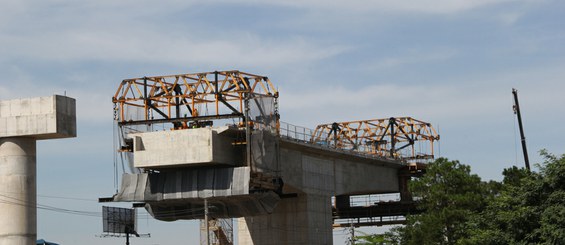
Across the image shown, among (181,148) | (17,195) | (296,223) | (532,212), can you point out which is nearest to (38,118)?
(17,195)

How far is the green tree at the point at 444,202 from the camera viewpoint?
308 feet

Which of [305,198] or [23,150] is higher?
[23,150]

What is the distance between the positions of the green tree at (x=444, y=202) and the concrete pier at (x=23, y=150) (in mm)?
32137

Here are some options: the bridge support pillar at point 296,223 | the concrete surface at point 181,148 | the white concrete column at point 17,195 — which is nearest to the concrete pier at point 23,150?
the white concrete column at point 17,195

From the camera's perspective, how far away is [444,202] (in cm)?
9612

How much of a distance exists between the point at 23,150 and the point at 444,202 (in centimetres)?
3685

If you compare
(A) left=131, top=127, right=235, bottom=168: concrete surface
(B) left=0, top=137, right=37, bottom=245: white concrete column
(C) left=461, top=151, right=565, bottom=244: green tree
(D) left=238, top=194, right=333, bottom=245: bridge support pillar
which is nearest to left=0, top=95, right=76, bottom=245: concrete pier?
(B) left=0, top=137, right=37, bottom=245: white concrete column

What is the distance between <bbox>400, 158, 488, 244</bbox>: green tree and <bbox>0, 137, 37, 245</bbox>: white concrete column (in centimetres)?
3360

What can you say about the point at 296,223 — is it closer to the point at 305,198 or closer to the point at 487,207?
the point at 305,198

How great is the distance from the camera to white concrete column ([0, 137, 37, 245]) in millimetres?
73688

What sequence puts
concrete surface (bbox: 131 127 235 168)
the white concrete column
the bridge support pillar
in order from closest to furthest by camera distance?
the white concrete column < concrete surface (bbox: 131 127 235 168) < the bridge support pillar

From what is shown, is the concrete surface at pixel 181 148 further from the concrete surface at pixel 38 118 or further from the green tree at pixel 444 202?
the concrete surface at pixel 38 118

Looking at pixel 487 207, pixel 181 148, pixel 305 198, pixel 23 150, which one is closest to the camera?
pixel 23 150

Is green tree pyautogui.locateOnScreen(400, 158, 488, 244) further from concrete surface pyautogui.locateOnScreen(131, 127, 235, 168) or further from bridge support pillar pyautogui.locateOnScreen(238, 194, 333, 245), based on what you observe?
concrete surface pyautogui.locateOnScreen(131, 127, 235, 168)
